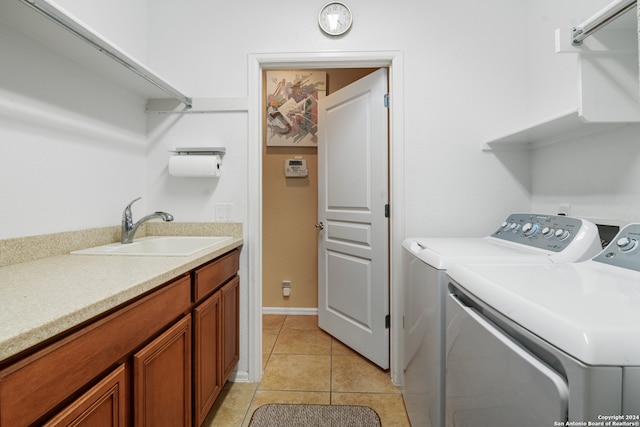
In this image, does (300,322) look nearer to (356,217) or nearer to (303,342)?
(303,342)

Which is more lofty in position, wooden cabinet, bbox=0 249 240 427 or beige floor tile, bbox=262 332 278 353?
wooden cabinet, bbox=0 249 240 427

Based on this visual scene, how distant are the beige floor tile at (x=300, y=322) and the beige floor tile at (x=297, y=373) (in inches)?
19.8

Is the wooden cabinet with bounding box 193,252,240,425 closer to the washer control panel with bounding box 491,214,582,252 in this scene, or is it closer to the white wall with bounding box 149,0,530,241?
the white wall with bounding box 149,0,530,241

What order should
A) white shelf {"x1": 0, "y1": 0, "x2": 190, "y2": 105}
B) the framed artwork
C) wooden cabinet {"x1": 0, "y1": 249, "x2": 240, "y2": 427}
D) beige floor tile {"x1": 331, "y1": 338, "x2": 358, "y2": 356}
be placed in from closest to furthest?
wooden cabinet {"x1": 0, "y1": 249, "x2": 240, "y2": 427} < white shelf {"x1": 0, "y1": 0, "x2": 190, "y2": 105} < beige floor tile {"x1": 331, "y1": 338, "x2": 358, "y2": 356} < the framed artwork

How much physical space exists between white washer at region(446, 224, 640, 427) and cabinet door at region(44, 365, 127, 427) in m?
0.94

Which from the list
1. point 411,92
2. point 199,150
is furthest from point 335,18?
point 199,150

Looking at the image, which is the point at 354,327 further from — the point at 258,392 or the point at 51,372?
the point at 51,372

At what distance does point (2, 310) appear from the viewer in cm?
60

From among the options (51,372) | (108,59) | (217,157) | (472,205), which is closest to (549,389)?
(51,372)

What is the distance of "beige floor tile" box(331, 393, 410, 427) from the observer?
1.48 meters

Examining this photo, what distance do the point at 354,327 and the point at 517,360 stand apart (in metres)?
1.65

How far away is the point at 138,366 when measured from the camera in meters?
0.86

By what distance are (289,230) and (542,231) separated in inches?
80.4

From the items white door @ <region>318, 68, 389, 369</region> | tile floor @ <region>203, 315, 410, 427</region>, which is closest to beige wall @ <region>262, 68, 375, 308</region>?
white door @ <region>318, 68, 389, 369</region>
